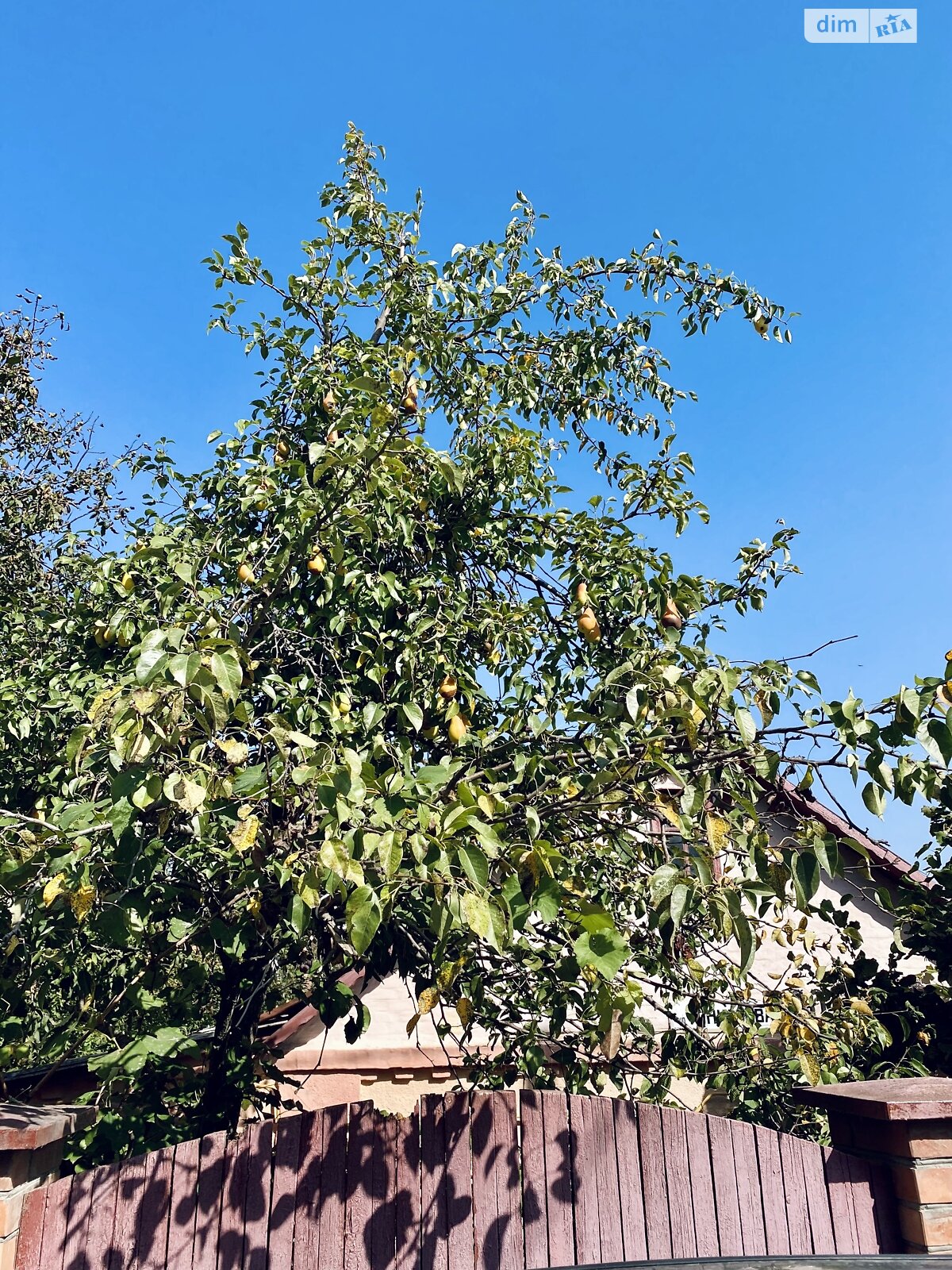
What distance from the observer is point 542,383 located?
6.57m

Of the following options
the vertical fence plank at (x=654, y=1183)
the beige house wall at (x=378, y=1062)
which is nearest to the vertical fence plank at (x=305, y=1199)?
the vertical fence plank at (x=654, y=1183)

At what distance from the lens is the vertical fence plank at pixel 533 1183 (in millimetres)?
3635

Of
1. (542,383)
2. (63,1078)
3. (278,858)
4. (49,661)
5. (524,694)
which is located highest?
(542,383)

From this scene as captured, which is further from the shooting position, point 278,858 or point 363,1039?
point 363,1039

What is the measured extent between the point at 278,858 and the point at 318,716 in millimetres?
856

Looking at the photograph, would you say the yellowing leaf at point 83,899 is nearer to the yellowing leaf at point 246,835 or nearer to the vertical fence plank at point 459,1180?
the yellowing leaf at point 246,835

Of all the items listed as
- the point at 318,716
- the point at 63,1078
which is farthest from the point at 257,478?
the point at 63,1078

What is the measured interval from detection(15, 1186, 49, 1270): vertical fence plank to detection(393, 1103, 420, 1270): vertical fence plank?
1360 millimetres

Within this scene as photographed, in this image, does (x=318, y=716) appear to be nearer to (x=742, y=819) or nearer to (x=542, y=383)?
(x=742, y=819)

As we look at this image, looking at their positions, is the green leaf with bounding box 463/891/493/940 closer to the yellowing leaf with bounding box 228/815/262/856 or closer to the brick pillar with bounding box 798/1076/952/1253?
the yellowing leaf with bounding box 228/815/262/856

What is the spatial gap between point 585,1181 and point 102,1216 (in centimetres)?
193

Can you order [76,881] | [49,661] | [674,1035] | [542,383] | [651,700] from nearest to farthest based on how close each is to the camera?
[76,881] → [651,700] → [674,1035] → [49,661] → [542,383]

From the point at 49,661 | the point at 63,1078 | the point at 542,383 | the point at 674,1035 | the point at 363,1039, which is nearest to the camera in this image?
the point at 674,1035

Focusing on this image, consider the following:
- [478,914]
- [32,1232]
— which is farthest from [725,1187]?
[32,1232]
